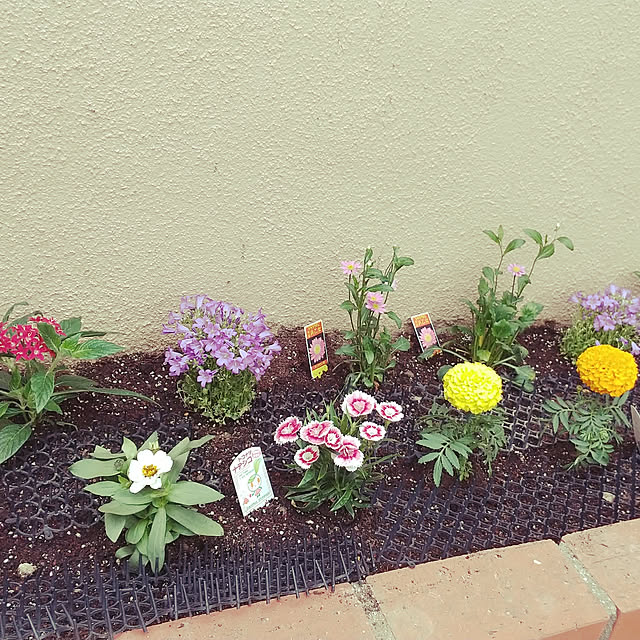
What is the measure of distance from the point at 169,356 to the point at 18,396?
37 centimetres

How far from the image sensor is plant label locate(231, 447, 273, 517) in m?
1.54

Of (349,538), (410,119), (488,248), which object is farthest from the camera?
(488,248)

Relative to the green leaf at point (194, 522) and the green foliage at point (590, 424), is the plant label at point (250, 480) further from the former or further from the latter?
the green foliage at point (590, 424)

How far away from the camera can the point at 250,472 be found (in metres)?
1.57

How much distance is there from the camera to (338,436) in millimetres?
1499

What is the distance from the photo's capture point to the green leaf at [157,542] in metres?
1.36

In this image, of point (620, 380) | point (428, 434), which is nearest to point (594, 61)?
point (620, 380)

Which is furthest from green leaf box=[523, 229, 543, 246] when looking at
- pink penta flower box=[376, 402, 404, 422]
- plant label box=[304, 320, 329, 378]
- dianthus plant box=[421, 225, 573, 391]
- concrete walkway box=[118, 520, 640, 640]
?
concrete walkway box=[118, 520, 640, 640]

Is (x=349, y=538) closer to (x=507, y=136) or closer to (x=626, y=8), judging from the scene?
(x=507, y=136)

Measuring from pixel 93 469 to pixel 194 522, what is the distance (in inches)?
9.5

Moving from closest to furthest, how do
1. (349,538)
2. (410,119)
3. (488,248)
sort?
(349,538), (410,119), (488,248)

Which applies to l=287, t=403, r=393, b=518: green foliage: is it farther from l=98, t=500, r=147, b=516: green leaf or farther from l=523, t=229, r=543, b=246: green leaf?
l=523, t=229, r=543, b=246: green leaf

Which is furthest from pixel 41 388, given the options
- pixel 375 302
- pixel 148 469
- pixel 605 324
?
pixel 605 324

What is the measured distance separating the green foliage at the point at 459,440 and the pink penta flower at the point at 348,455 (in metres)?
0.26
